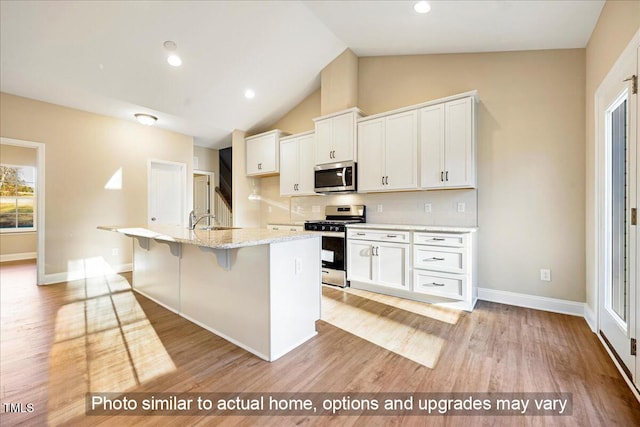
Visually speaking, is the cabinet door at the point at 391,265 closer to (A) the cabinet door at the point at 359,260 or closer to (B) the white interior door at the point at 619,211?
(A) the cabinet door at the point at 359,260

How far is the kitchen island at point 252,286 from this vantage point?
2.06 meters

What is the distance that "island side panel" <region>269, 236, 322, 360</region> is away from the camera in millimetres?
2094

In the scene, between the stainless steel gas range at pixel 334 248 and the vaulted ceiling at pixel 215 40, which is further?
the stainless steel gas range at pixel 334 248

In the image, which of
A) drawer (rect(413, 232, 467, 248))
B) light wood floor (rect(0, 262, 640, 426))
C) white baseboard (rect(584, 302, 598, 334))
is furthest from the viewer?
drawer (rect(413, 232, 467, 248))

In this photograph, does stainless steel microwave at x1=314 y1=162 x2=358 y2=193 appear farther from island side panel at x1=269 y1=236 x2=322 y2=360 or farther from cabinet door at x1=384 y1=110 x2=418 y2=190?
island side panel at x1=269 y1=236 x2=322 y2=360

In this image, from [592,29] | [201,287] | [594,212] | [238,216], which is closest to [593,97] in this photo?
[592,29]

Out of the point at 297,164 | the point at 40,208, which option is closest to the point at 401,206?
the point at 297,164

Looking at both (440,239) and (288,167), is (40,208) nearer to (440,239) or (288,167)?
(288,167)

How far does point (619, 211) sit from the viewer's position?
6.97 feet

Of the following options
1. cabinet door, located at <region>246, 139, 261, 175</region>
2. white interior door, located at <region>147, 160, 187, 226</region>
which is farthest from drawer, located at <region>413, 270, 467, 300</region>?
white interior door, located at <region>147, 160, 187, 226</region>

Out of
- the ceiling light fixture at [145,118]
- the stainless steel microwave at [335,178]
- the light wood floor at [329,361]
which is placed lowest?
the light wood floor at [329,361]

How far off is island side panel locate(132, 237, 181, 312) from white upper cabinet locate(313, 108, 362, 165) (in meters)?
2.48

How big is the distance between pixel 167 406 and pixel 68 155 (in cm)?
450

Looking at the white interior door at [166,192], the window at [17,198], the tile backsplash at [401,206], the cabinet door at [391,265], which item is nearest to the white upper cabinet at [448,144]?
the tile backsplash at [401,206]
